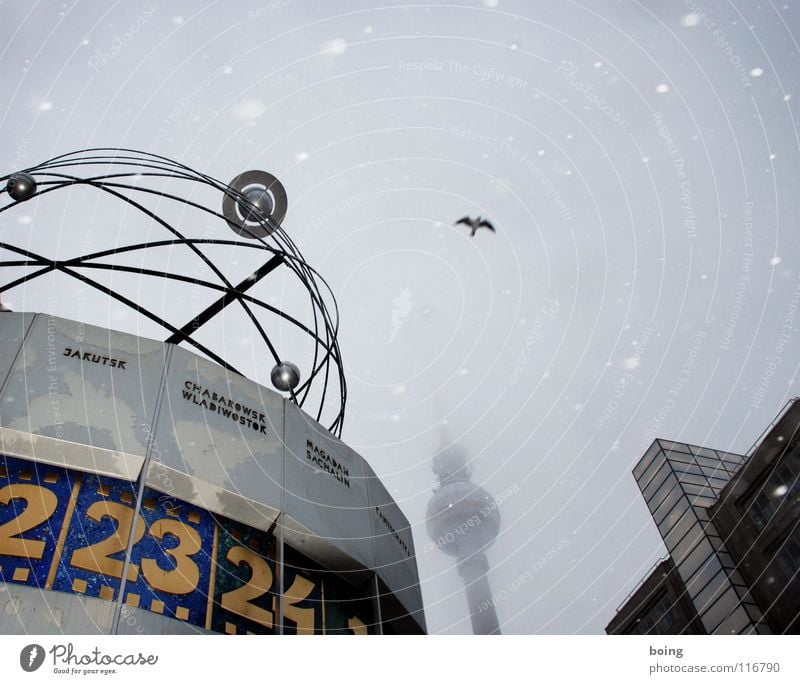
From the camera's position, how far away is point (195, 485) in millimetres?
5516

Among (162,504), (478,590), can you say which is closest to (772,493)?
(162,504)

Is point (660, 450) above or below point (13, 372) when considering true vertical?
above

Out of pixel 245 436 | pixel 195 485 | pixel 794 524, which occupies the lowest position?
pixel 195 485

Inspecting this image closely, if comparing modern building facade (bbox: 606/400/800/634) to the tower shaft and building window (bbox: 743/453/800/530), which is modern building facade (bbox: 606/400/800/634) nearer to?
building window (bbox: 743/453/800/530)

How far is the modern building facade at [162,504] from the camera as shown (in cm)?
468

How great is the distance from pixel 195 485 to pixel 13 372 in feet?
6.49

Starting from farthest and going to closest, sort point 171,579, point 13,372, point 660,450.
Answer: point 660,450, point 13,372, point 171,579

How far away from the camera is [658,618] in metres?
29.4
